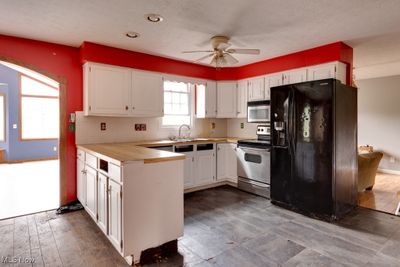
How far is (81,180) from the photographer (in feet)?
10.9

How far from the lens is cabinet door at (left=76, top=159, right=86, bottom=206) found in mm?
3166

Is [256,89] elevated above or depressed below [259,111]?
above

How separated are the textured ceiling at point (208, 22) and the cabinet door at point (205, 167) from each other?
6.06ft

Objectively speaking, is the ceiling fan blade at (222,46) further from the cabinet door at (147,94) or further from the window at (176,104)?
the window at (176,104)

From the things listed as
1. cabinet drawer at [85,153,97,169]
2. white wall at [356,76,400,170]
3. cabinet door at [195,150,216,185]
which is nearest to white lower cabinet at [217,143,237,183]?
cabinet door at [195,150,216,185]

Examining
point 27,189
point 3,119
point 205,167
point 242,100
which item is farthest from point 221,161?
point 3,119

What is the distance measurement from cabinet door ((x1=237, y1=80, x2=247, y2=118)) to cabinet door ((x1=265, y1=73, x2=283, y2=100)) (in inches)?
20.7

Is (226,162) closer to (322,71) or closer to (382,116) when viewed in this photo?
(322,71)

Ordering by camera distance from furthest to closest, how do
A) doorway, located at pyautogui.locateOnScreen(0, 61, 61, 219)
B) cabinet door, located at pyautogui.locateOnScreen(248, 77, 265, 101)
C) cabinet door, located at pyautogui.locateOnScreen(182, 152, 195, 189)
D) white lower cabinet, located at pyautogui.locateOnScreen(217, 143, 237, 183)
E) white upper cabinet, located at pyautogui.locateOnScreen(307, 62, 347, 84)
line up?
1. doorway, located at pyautogui.locateOnScreen(0, 61, 61, 219)
2. white lower cabinet, located at pyautogui.locateOnScreen(217, 143, 237, 183)
3. cabinet door, located at pyautogui.locateOnScreen(248, 77, 265, 101)
4. cabinet door, located at pyautogui.locateOnScreen(182, 152, 195, 189)
5. white upper cabinet, located at pyautogui.locateOnScreen(307, 62, 347, 84)

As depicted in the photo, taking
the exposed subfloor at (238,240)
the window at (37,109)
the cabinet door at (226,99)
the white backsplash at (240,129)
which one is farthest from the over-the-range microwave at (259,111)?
the window at (37,109)

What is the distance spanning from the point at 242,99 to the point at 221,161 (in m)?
1.33

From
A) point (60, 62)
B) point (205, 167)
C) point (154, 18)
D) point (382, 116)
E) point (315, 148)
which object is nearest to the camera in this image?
point (154, 18)

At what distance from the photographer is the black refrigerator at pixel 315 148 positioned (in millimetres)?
2949

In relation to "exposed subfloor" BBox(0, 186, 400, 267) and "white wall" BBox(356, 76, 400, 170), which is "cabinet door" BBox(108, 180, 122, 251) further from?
"white wall" BBox(356, 76, 400, 170)
